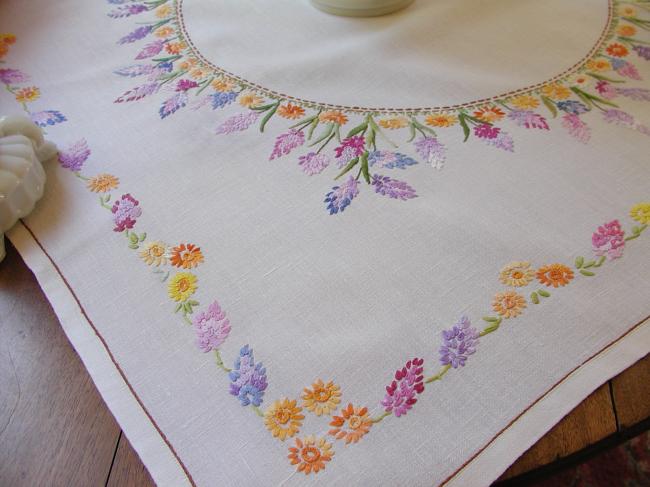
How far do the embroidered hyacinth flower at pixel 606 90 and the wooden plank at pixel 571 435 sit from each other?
58 cm

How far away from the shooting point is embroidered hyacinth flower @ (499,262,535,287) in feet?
2.55

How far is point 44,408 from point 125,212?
1.02ft

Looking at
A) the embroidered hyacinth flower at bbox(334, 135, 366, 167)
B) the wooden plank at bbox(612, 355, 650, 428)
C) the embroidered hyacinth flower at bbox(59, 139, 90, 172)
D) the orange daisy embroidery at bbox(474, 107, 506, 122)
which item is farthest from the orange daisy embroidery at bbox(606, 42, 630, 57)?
the embroidered hyacinth flower at bbox(59, 139, 90, 172)

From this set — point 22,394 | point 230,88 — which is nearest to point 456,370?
point 22,394

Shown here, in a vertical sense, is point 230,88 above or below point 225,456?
above

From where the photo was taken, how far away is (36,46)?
3.90 feet

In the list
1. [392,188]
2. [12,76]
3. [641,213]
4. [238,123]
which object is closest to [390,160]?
[392,188]

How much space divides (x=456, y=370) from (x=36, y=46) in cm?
106

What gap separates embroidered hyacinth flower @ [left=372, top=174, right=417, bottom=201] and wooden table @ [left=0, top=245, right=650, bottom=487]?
0.38 metres

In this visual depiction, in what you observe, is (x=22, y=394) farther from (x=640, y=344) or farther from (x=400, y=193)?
(x=640, y=344)

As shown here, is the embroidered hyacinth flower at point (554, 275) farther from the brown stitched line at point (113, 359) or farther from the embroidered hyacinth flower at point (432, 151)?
the brown stitched line at point (113, 359)

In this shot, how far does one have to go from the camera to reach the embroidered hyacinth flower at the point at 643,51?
3.56ft

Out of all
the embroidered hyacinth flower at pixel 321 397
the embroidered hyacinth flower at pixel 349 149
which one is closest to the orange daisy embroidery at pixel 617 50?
the embroidered hyacinth flower at pixel 349 149

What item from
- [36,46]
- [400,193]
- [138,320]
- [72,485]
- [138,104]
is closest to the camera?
[72,485]
